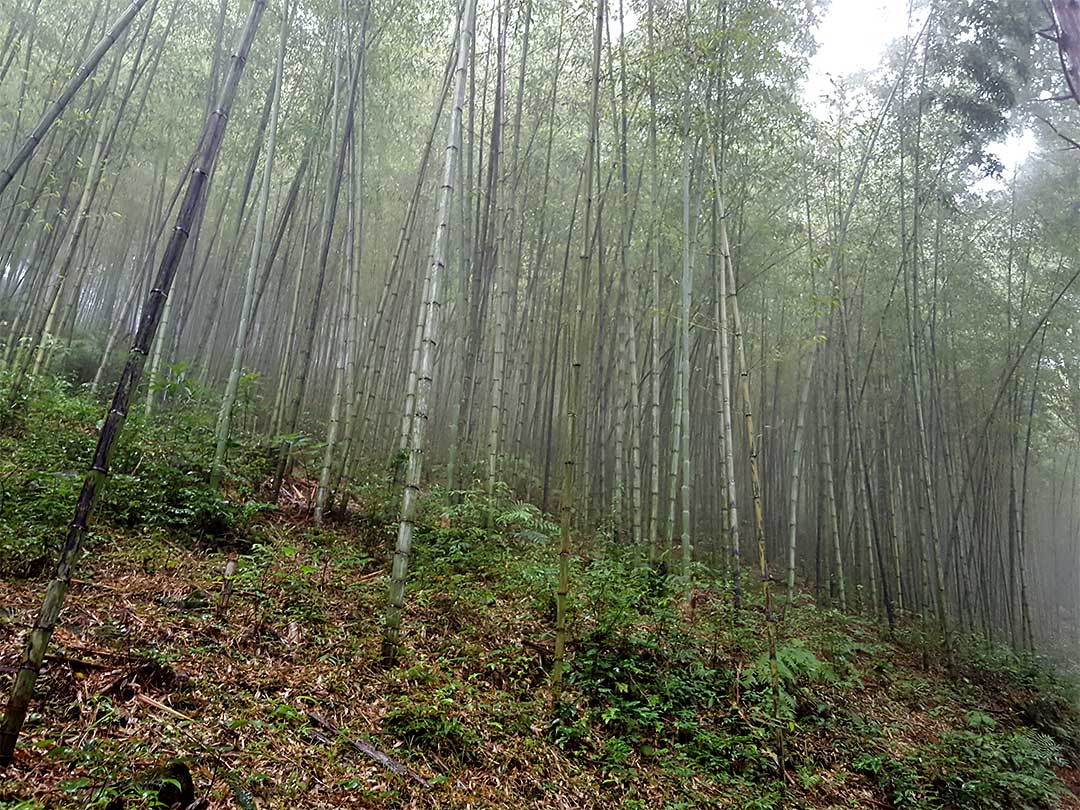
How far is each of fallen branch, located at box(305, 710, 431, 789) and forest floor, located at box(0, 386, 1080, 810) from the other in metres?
0.01

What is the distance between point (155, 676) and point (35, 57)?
7919 millimetres

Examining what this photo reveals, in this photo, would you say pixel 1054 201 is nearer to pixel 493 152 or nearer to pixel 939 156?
pixel 939 156

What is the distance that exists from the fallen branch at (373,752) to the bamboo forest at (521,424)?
1 centimetres

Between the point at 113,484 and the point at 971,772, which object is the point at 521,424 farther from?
the point at 971,772

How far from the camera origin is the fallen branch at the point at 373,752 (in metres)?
2.04

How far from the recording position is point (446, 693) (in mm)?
2559

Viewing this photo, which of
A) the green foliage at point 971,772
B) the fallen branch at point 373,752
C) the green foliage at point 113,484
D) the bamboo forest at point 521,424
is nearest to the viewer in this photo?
the fallen branch at point 373,752

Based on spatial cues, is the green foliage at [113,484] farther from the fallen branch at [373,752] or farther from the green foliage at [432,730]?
the green foliage at [432,730]

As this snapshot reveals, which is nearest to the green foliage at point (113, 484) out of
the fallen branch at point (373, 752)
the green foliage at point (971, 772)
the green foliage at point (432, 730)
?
the fallen branch at point (373, 752)

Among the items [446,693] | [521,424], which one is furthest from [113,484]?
[521,424]

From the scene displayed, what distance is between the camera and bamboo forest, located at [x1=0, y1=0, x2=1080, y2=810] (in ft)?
7.29

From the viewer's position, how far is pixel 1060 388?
27.2 feet

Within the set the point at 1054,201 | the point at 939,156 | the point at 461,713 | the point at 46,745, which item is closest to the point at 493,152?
the point at 461,713

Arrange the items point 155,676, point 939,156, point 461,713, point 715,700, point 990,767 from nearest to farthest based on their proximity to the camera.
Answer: point 155,676 → point 461,713 → point 715,700 → point 990,767 → point 939,156
